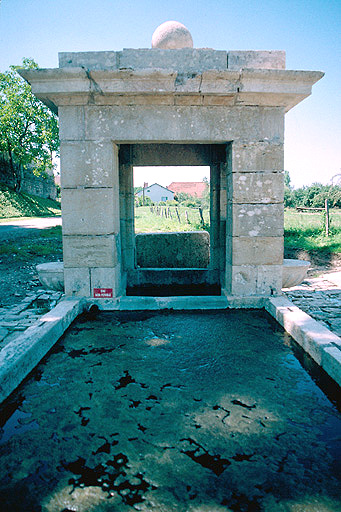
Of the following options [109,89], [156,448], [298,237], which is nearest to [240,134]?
[109,89]

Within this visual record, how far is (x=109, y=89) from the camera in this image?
4109 mm

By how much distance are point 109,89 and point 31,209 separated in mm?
22137

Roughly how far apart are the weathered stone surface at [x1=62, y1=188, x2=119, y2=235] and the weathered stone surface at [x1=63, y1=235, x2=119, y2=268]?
0.08 metres

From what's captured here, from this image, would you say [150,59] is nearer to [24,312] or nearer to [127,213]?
[127,213]

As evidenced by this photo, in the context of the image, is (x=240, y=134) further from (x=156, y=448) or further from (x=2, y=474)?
(x=2, y=474)

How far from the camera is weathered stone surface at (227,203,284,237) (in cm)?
455

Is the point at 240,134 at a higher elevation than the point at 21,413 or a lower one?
higher

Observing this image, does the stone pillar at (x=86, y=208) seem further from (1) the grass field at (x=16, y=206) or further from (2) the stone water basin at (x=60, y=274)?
(1) the grass field at (x=16, y=206)

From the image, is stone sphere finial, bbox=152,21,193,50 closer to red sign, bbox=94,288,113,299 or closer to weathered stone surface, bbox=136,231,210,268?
red sign, bbox=94,288,113,299

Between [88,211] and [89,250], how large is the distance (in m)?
0.52

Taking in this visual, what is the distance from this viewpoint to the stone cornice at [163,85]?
4.03 metres

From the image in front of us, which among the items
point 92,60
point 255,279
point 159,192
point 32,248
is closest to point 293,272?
point 255,279

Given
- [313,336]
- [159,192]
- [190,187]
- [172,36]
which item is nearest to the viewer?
[313,336]

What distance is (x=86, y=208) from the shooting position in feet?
14.6
